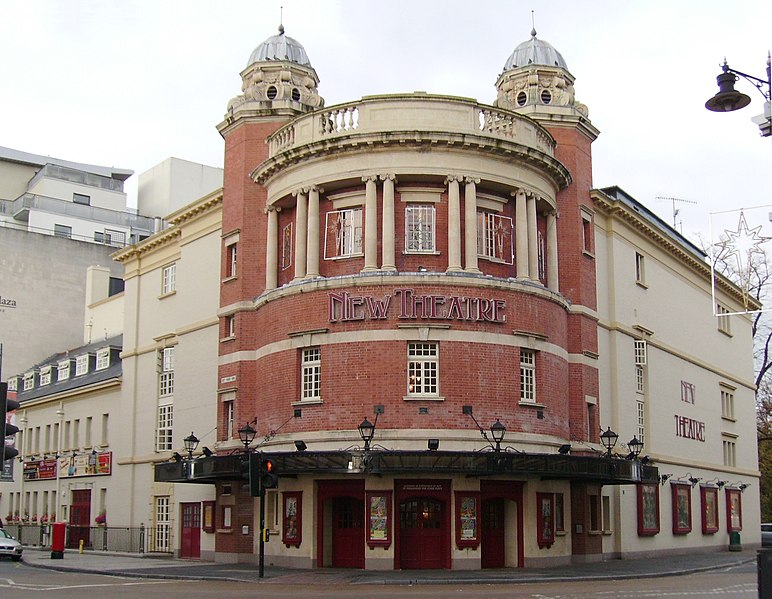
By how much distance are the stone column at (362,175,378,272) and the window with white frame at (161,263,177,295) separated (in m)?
14.1

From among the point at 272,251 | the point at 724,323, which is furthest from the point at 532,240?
the point at 724,323

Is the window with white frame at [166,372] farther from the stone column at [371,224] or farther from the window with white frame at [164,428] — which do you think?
the stone column at [371,224]

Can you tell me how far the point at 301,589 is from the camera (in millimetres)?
26047

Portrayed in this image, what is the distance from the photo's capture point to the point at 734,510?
5347cm

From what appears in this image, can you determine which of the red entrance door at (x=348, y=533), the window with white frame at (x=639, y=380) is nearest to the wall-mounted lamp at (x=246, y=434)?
the red entrance door at (x=348, y=533)

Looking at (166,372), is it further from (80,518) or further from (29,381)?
(29,381)

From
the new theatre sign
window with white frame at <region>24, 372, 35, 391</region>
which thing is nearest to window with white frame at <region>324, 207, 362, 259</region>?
the new theatre sign

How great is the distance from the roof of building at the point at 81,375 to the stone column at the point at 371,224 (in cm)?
2047

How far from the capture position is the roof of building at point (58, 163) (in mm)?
75375

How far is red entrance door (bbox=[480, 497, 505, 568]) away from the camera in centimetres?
3366

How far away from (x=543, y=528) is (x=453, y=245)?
954 centimetres

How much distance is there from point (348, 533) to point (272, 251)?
10126 mm

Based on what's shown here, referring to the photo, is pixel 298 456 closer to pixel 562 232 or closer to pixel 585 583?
pixel 585 583

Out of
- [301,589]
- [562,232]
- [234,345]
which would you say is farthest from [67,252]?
[301,589]
